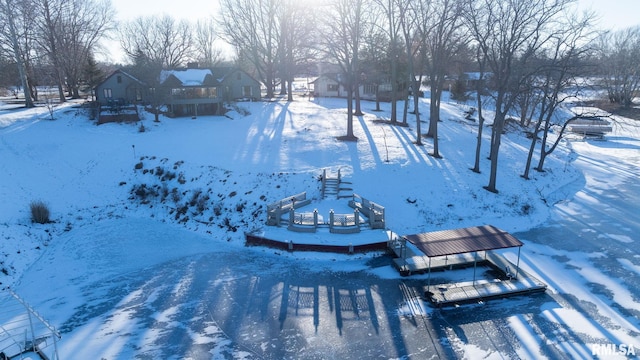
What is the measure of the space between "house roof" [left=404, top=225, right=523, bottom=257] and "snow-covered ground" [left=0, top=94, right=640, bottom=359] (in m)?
1.78

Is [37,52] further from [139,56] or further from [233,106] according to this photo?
[233,106]

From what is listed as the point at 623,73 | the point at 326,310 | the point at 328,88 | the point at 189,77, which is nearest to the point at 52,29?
the point at 189,77

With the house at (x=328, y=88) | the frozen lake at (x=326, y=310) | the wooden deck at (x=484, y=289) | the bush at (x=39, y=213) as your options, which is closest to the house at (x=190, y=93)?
the bush at (x=39, y=213)

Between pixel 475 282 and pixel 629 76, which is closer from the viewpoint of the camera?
pixel 475 282

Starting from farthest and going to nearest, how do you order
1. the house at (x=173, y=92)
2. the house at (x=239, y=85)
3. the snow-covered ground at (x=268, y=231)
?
the house at (x=239, y=85)
the house at (x=173, y=92)
the snow-covered ground at (x=268, y=231)

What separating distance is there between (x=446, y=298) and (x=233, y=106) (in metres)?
36.6

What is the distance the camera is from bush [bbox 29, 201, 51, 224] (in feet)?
74.0

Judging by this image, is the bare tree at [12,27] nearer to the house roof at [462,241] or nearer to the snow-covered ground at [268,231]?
the snow-covered ground at [268,231]

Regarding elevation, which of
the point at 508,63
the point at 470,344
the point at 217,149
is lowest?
the point at 470,344

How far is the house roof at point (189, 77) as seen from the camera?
42.5 meters

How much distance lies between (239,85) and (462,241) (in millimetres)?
44044

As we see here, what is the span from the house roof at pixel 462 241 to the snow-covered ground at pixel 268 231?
178cm

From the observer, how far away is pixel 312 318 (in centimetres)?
1460

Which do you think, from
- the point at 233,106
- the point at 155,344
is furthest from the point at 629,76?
the point at 155,344
